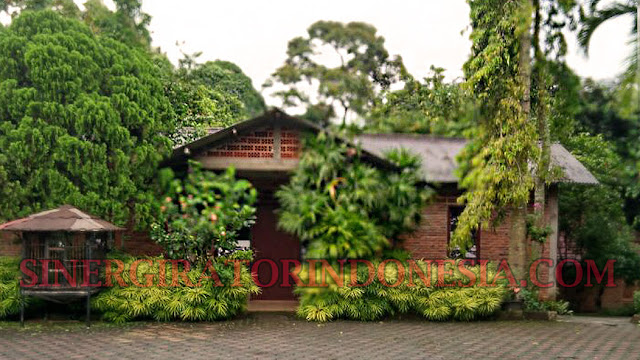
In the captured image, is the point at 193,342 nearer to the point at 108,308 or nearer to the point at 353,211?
the point at 108,308

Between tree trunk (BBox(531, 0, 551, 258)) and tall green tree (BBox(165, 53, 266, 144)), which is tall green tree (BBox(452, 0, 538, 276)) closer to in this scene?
tree trunk (BBox(531, 0, 551, 258))

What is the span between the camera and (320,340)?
9.12 m

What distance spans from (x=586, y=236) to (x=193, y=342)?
11897mm

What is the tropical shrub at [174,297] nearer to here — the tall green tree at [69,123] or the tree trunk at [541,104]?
the tall green tree at [69,123]

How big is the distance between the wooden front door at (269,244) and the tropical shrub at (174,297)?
2.35 metres

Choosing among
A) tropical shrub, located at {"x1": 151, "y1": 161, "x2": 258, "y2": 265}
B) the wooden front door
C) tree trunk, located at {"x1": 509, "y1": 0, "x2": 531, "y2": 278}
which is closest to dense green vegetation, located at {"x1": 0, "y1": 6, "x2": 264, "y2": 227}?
tropical shrub, located at {"x1": 151, "y1": 161, "x2": 258, "y2": 265}

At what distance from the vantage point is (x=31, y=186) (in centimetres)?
1062

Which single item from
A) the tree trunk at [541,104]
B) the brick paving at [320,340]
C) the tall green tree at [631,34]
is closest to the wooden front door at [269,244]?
the brick paving at [320,340]

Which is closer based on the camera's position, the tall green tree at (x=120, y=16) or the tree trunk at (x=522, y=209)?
the tree trunk at (x=522, y=209)

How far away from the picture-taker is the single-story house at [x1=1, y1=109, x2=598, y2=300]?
1197cm

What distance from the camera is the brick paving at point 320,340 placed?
811 cm

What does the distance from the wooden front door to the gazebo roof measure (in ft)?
12.4

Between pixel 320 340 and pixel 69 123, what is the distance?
612cm

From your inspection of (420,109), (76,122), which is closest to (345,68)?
(420,109)
